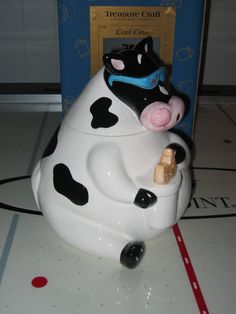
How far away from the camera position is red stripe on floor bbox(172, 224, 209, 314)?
0.70 meters

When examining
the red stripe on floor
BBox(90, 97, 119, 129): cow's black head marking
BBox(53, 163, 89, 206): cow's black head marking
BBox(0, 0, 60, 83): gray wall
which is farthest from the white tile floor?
BBox(0, 0, 60, 83): gray wall

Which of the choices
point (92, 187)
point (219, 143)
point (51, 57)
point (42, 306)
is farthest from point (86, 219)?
point (51, 57)

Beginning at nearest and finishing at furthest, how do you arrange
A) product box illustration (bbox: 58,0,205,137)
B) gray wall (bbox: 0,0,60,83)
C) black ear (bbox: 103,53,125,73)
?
1. black ear (bbox: 103,53,125,73)
2. product box illustration (bbox: 58,0,205,137)
3. gray wall (bbox: 0,0,60,83)

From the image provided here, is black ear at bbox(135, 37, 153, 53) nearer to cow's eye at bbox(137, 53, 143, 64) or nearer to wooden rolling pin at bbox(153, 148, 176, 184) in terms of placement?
cow's eye at bbox(137, 53, 143, 64)

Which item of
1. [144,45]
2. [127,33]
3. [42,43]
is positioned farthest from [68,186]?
[42,43]

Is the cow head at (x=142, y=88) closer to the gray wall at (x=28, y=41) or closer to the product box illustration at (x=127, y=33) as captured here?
the product box illustration at (x=127, y=33)

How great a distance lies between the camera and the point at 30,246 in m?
0.84

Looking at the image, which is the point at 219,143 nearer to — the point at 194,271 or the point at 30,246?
the point at 194,271

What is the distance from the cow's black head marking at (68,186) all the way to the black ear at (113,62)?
199 mm

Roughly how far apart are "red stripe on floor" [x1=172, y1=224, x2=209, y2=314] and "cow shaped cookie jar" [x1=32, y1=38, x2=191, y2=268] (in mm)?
86

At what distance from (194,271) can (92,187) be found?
10.0 inches

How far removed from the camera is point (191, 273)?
78 cm

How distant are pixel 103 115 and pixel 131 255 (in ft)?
0.85

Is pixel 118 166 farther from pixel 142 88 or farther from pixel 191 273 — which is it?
pixel 191 273
